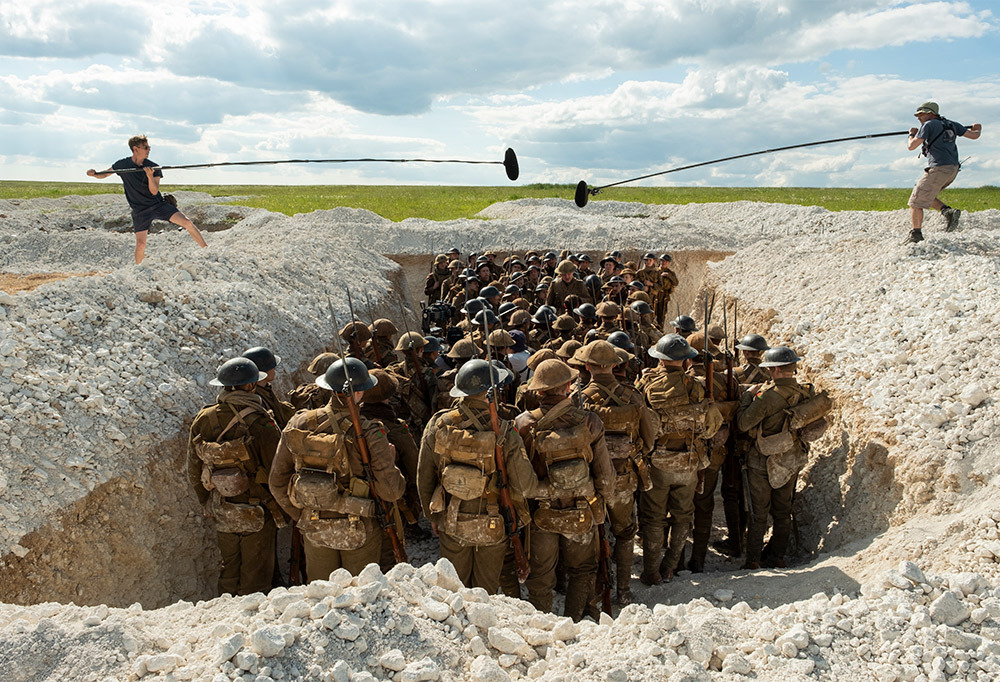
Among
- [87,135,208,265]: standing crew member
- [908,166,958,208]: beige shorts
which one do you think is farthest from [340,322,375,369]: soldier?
[908,166,958,208]: beige shorts

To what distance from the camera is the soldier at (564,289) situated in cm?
1311

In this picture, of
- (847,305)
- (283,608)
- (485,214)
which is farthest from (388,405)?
(485,214)

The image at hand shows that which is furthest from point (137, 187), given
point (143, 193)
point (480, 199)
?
point (480, 199)

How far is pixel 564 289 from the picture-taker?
13.1 metres

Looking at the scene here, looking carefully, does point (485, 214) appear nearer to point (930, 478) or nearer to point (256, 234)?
point (256, 234)

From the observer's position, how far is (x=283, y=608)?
368 cm

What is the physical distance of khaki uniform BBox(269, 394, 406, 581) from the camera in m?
4.86

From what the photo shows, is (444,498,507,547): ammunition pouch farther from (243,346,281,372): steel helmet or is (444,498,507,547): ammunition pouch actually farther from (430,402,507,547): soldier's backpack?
(243,346,281,372): steel helmet

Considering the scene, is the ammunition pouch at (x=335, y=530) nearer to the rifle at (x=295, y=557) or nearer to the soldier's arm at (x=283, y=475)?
the soldier's arm at (x=283, y=475)

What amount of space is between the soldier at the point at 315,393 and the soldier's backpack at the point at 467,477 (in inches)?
69.0

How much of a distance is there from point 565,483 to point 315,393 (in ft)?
8.74

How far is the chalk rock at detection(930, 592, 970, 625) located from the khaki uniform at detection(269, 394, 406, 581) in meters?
3.59

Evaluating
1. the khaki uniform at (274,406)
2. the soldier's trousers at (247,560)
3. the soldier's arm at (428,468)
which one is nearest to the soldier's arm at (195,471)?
the soldier's trousers at (247,560)

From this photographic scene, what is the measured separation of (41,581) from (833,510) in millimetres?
7437
